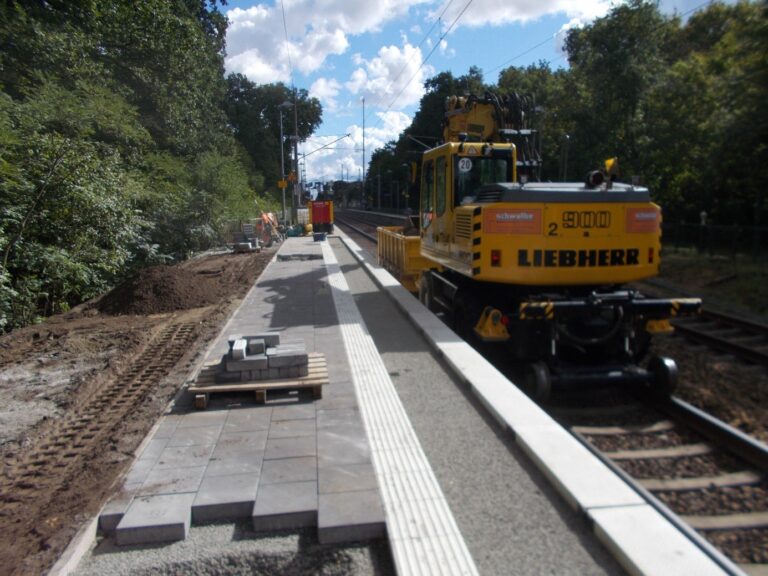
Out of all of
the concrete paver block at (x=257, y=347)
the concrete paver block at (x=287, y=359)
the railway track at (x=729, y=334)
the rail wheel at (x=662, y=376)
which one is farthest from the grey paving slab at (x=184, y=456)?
the railway track at (x=729, y=334)

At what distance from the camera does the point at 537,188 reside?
7512 mm

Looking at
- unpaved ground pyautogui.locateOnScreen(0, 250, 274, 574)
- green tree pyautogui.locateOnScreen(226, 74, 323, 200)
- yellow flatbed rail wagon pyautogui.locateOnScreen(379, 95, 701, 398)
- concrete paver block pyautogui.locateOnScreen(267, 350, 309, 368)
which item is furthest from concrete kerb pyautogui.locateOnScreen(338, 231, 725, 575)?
green tree pyautogui.locateOnScreen(226, 74, 323, 200)

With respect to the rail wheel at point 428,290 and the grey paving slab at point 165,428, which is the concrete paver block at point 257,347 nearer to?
the grey paving slab at point 165,428

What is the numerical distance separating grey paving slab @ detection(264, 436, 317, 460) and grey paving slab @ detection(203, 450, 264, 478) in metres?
0.09

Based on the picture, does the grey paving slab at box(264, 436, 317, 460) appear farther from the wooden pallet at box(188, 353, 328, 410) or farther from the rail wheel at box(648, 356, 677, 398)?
the rail wheel at box(648, 356, 677, 398)

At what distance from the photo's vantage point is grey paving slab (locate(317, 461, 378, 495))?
13.9 ft

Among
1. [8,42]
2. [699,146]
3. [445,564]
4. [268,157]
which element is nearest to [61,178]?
[8,42]

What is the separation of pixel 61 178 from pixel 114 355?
5.60 meters

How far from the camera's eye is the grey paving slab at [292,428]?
17.2ft

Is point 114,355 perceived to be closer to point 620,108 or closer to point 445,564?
point 445,564

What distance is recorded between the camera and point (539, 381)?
688 cm

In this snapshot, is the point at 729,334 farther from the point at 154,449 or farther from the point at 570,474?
the point at 154,449

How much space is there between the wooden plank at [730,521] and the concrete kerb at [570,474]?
41.7 inches

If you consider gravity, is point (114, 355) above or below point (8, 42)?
below
